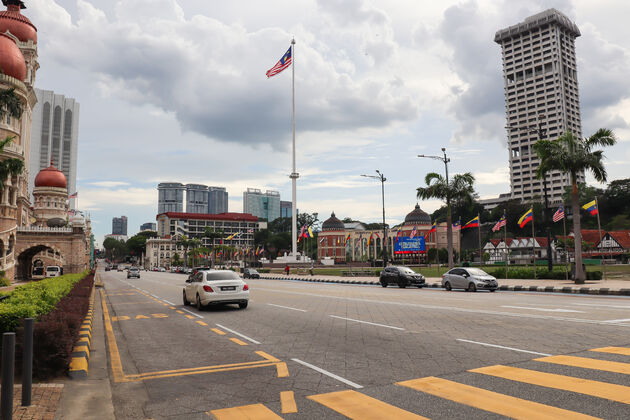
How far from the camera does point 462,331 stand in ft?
35.7

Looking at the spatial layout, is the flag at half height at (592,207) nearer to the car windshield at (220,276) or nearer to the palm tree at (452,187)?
the palm tree at (452,187)

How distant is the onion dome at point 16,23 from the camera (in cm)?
6575

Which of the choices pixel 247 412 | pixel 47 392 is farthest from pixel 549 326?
pixel 47 392

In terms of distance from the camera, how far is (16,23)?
218 feet

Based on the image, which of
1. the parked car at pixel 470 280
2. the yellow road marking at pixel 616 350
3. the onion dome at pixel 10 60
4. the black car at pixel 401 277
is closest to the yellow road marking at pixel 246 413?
the yellow road marking at pixel 616 350

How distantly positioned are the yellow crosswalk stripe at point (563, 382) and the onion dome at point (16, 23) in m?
79.3

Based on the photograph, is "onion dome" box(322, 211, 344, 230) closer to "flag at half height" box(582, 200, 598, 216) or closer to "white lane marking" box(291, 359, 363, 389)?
"flag at half height" box(582, 200, 598, 216)

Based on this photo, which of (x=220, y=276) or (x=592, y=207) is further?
(x=592, y=207)

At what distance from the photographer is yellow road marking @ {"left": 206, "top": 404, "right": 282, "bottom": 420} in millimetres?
5250

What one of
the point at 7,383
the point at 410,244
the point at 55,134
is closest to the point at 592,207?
the point at 410,244

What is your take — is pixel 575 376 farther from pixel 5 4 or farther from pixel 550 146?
pixel 5 4

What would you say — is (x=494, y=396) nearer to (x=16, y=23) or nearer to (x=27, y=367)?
(x=27, y=367)

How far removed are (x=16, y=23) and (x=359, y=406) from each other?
263ft

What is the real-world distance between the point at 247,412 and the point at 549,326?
8.88 metres
